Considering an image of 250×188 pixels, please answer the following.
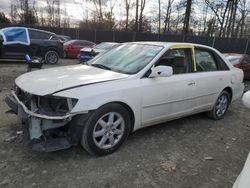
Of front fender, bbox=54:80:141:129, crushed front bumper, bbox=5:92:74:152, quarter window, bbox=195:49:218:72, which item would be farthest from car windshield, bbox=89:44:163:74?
crushed front bumper, bbox=5:92:74:152

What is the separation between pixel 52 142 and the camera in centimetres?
289

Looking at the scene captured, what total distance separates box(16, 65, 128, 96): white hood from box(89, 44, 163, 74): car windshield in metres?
0.20

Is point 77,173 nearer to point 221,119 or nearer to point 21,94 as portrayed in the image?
point 21,94

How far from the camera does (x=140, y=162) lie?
3182 mm

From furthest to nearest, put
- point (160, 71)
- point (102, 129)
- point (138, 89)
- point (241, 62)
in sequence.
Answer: point (241, 62) → point (160, 71) → point (138, 89) → point (102, 129)

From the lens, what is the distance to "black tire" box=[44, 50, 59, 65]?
11717 mm

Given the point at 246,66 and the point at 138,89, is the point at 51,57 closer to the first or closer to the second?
the point at 246,66

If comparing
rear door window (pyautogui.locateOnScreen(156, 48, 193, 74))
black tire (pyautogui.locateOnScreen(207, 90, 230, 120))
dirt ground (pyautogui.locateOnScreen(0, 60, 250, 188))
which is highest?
rear door window (pyautogui.locateOnScreen(156, 48, 193, 74))

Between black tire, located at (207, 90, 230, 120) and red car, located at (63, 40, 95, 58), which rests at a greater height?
red car, located at (63, 40, 95, 58)

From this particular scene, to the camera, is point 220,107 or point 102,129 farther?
point 220,107

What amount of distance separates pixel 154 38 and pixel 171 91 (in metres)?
19.3

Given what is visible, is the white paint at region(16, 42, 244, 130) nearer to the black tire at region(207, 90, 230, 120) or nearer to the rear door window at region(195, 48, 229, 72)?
the rear door window at region(195, 48, 229, 72)

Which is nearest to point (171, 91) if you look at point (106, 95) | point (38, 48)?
point (106, 95)

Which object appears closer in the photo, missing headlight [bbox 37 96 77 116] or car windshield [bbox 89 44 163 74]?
missing headlight [bbox 37 96 77 116]
